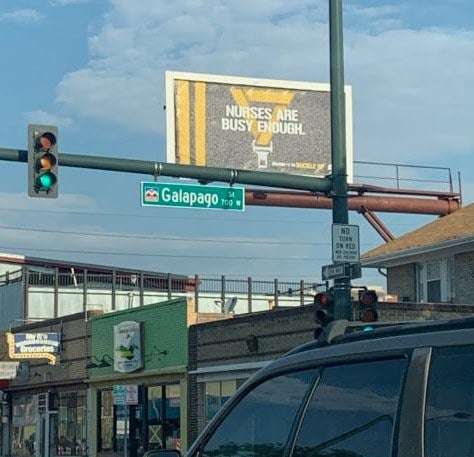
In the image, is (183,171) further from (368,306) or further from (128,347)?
(128,347)

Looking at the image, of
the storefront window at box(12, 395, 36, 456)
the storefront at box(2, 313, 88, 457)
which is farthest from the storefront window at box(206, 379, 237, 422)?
the storefront window at box(12, 395, 36, 456)

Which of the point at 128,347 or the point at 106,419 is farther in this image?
the point at 106,419

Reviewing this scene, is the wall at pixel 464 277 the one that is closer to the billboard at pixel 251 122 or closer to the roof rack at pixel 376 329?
the billboard at pixel 251 122

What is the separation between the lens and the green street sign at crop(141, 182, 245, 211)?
17.6m

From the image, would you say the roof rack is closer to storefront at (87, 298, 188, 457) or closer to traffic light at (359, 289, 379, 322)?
traffic light at (359, 289, 379, 322)

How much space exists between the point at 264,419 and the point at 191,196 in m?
13.2

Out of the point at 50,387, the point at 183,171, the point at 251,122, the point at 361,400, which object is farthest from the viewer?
the point at 50,387

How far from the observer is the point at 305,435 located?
4543 millimetres

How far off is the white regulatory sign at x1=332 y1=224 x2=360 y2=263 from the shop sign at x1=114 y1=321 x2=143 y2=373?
56.0ft

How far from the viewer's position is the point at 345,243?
53.1 ft

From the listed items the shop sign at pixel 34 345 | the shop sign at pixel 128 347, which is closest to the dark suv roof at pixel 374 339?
the shop sign at pixel 128 347

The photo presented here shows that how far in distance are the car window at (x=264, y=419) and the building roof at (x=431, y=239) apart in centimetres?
2391

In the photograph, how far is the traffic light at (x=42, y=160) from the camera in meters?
16.1

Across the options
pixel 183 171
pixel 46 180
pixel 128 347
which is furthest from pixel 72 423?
pixel 46 180
